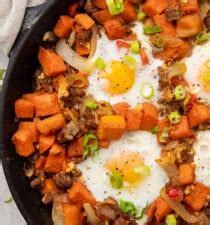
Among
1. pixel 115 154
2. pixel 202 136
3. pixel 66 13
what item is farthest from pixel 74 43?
pixel 202 136

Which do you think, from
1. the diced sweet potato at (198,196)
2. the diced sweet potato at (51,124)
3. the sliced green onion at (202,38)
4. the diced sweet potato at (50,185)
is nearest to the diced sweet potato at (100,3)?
the sliced green onion at (202,38)

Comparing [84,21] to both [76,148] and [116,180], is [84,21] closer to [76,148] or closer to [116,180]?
[76,148]

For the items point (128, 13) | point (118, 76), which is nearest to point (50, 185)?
point (118, 76)

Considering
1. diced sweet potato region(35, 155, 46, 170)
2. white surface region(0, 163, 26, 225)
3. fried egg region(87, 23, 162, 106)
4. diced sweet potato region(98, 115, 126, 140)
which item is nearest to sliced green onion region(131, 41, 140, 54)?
fried egg region(87, 23, 162, 106)

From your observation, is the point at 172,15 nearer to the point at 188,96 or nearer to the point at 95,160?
the point at 188,96

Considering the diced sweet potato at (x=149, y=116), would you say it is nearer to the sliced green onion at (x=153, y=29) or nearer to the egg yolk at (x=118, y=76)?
the egg yolk at (x=118, y=76)

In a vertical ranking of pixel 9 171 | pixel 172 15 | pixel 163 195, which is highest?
pixel 172 15
